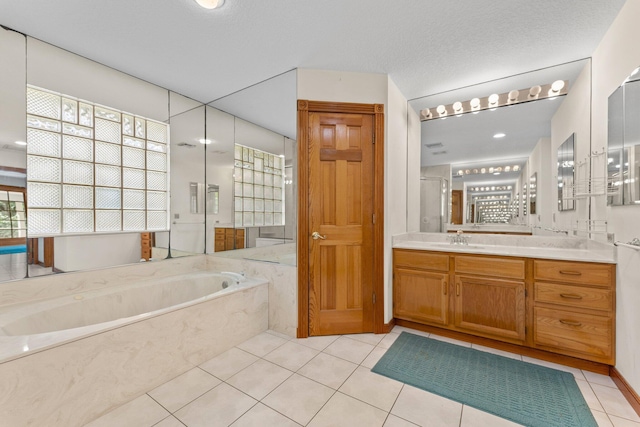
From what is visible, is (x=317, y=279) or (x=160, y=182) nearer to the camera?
(x=317, y=279)

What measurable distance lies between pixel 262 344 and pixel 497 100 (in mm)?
3238

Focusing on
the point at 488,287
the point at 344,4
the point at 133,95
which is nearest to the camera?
the point at 344,4

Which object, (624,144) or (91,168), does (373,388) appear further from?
(91,168)

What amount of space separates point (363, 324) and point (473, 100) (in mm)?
2527

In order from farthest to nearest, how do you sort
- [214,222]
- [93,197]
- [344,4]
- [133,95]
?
1. [214,222]
2. [133,95]
3. [93,197]
4. [344,4]

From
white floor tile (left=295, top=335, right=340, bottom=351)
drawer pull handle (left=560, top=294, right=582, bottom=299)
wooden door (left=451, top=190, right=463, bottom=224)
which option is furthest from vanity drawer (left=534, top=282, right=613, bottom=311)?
white floor tile (left=295, top=335, right=340, bottom=351)

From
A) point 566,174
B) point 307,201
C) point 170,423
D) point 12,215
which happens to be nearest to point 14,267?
point 12,215

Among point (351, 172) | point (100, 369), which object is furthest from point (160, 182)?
point (351, 172)

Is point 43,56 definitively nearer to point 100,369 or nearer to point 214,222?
point 214,222

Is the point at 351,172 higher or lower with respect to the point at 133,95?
lower

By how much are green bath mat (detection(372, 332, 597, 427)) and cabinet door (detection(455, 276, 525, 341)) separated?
0.20 meters

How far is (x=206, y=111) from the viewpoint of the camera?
3057mm

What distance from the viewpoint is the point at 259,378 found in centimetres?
176

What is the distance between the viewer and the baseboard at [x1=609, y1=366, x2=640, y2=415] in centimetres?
144
